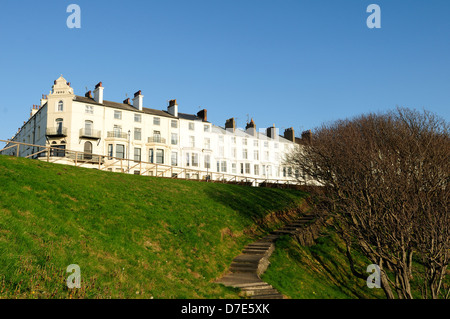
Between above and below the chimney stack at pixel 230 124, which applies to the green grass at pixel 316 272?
below

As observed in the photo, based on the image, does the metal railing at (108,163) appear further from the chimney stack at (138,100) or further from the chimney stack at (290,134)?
the chimney stack at (290,134)

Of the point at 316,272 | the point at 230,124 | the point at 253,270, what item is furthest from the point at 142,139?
the point at 253,270

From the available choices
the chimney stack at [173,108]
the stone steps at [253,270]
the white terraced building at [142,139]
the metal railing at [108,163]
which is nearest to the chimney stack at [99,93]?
the white terraced building at [142,139]

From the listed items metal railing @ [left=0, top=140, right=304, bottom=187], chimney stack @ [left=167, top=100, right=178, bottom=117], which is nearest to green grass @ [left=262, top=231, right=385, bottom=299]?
metal railing @ [left=0, top=140, right=304, bottom=187]

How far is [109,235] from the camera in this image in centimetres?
1600

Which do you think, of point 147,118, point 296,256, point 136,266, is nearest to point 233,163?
point 147,118

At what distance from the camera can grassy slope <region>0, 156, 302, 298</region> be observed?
11305mm

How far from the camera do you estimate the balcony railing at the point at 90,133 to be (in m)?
56.3

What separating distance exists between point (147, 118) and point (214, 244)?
156 ft

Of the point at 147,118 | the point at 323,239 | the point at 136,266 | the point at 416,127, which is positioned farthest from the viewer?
the point at 147,118

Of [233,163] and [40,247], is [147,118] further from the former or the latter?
[40,247]

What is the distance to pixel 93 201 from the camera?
19.0 meters

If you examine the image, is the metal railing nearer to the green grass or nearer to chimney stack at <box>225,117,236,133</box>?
the green grass

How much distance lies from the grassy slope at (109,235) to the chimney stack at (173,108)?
42105 millimetres
